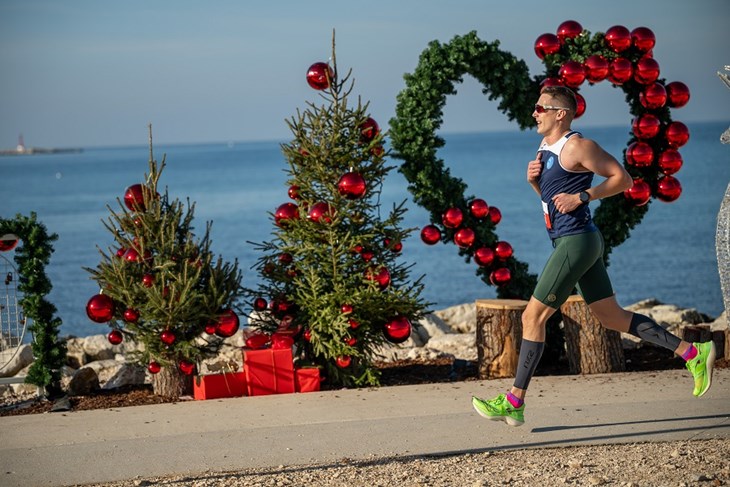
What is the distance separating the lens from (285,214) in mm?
8164

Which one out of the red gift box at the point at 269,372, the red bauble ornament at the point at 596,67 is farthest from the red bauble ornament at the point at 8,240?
the red bauble ornament at the point at 596,67

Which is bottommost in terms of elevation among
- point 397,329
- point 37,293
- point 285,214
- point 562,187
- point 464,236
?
point 397,329

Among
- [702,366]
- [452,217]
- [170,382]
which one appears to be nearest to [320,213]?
[452,217]

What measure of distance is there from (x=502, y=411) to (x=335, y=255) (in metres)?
2.25

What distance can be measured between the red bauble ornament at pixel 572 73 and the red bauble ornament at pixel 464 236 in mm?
1594

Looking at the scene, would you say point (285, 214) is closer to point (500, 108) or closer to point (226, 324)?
point (226, 324)

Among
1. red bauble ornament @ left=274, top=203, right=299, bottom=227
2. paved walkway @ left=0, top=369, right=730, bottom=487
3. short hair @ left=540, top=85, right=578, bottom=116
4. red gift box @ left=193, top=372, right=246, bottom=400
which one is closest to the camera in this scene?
paved walkway @ left=0, top=369, right=730, bottom=487

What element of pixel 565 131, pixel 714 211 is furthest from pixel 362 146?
pixel 714 211

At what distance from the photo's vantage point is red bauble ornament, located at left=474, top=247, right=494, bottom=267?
29.9 feet

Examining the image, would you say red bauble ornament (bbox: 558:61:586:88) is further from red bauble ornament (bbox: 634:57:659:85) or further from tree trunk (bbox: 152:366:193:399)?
tree trunk (bbox: 152:366:193:399)

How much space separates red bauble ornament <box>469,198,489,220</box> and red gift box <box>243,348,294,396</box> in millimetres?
2287

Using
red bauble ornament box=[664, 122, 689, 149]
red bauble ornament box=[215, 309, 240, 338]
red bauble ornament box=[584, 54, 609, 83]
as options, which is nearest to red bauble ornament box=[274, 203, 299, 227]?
red bauble ornament box=[215, 309, 240, 338]

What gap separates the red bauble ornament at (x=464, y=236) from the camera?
9047 mm

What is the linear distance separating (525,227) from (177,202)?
2619cm
